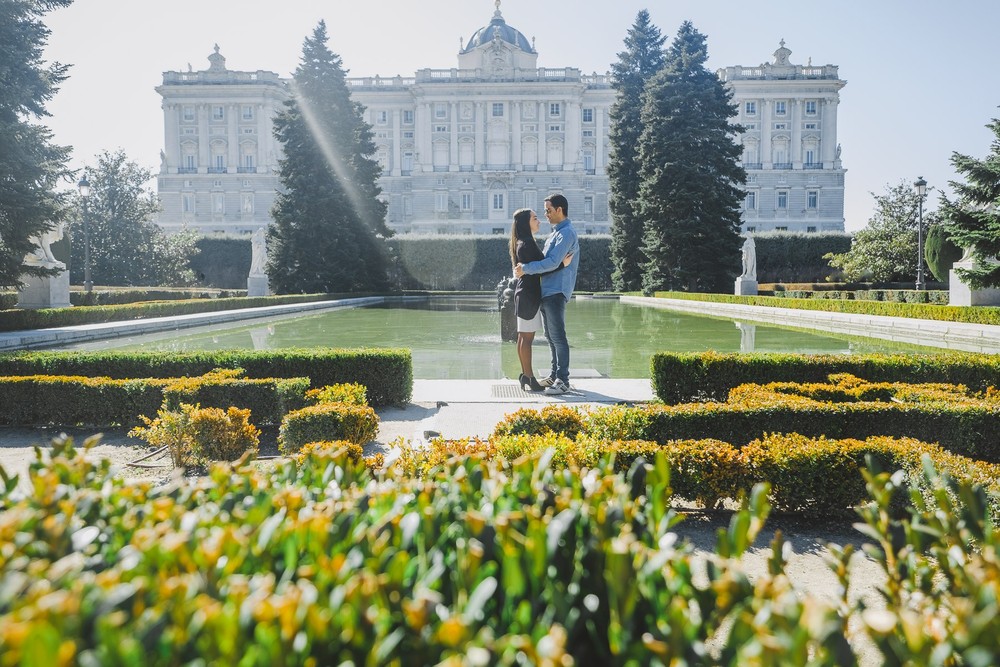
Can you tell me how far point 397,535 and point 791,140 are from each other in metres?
70.4

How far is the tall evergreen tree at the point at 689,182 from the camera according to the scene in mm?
27828

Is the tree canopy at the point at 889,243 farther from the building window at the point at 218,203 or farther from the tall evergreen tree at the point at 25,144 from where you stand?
the building window at the point at 218,203

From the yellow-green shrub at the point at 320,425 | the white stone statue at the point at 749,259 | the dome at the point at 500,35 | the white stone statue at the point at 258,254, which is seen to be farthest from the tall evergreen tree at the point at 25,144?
the dome at the point at 500,35

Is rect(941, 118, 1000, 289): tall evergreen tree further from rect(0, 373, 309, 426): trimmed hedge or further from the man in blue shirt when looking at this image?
rect(0, 373, 309, 426): trimmed hedge

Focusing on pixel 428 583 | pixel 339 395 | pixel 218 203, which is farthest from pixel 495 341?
pixel 218 203

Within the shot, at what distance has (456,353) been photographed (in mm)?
10273

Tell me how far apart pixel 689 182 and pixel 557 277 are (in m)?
23.0

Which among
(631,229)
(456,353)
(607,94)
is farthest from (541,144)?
(456,353)

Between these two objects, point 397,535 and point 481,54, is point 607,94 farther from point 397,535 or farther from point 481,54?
point 397,535

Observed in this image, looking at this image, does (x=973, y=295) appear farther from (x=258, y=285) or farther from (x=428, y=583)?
(x=258, y=285)

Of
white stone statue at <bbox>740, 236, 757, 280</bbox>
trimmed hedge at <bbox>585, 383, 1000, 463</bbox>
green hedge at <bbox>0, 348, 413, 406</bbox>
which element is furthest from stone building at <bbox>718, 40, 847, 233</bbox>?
trimmed hedge at <bbox>585, 383, 1000, 463</bbox>

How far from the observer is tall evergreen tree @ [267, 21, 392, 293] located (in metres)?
29.5

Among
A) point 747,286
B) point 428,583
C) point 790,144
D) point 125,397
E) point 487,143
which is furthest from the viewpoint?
point 790,144

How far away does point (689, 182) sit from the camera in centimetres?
2767
